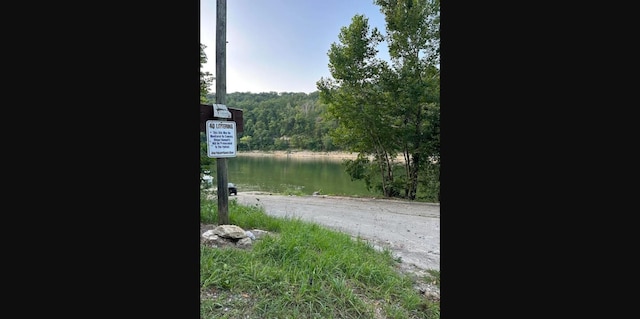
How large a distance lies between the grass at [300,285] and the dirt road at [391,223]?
917 mm

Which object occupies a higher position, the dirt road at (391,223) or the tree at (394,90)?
the tree at (394,90)

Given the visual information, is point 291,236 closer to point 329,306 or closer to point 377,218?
point 329,306

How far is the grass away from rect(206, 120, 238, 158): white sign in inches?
42.9

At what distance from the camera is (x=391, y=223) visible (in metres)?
5.99

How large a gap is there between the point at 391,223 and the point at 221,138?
3.72m

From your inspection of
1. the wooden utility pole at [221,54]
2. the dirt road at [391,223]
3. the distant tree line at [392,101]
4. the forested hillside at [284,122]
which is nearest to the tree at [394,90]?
the distant tree line at [392,101]

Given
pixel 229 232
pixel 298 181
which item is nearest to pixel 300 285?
pixel 229 232

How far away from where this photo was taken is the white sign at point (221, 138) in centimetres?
343

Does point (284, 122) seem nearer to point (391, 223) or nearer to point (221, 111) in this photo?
point (391, 223)

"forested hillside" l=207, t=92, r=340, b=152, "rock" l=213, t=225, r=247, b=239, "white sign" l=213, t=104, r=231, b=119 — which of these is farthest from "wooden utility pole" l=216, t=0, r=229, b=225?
"forested hillside" l=207, t=92, r=340, b=152

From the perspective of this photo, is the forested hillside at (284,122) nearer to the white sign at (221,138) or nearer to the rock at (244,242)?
the white sign at (221,138)

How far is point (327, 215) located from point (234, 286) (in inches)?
182

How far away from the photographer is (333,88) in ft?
32.1
